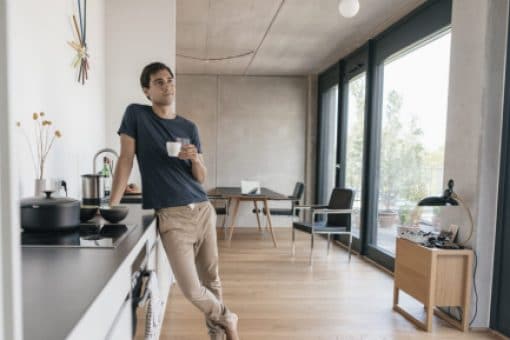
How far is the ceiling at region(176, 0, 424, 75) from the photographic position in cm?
352

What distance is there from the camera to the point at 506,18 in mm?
2473

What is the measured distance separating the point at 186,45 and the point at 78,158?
2.85 m

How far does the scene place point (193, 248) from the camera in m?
1.93

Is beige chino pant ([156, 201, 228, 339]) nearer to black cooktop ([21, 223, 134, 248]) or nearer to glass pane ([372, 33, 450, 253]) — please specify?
black cooktop ([21, 223, 134, 248])

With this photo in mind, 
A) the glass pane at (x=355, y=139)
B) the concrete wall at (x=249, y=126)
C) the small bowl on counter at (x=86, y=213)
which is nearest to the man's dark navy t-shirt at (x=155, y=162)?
the small bowl on counter at (x=86, y=213)

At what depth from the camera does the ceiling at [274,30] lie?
3521mm

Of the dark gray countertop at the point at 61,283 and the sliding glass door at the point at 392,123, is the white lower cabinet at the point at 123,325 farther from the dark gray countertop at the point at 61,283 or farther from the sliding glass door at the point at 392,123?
the sliding glass door at the point at 392,123

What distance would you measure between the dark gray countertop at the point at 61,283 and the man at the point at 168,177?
423mm

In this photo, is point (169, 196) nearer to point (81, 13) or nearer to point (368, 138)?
point (81, 13)

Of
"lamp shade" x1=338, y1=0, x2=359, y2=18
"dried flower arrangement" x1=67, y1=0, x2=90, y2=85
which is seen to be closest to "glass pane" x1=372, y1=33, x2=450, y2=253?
"lamp shade" x1=338, y1=0, x2=359, y2=18

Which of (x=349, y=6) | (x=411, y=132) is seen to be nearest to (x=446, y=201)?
(x=411, y=132)

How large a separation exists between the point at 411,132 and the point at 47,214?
3362 millimetres

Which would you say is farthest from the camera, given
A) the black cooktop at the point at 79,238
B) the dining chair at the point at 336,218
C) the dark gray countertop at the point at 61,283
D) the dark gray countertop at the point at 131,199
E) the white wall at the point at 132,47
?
the dining chair at the point at 336,218

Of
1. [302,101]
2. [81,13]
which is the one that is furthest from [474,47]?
[302,101]
